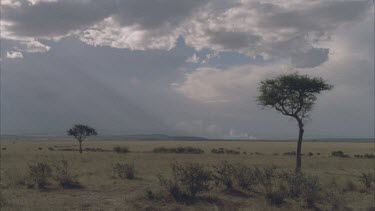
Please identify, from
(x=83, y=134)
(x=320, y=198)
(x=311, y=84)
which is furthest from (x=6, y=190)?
(x=83, y=134)

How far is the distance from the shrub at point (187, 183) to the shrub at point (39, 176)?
6.64m

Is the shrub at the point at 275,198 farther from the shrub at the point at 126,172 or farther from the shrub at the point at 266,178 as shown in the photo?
the shrub at the point at 126,172

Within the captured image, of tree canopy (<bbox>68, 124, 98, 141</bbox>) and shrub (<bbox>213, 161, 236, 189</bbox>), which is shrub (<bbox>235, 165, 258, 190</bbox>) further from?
tree canopy (<bbox>68, 124, 98, 141</bbox>)

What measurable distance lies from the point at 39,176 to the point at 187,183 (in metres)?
8.16

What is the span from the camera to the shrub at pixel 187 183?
2008 centimetres

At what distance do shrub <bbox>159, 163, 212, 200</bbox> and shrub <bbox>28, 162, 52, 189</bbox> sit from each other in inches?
261

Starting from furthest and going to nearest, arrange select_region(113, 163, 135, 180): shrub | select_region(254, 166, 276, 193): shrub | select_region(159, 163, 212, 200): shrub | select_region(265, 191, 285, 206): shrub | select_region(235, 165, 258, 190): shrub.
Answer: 1. select_region(113, 163, 135, 180): shrub
2. select_region(235, 165, 258, 190): shrub
3. select_region(254, 166, 276, 193): shrub
4. select_region(159, 163, 212, 200): shrub
5. select_region(265, 191, 285, 206): shrub

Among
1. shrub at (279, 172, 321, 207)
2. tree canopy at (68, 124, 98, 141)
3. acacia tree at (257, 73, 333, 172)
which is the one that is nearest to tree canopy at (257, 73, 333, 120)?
acacia tree at (257, 73, 333, 172)

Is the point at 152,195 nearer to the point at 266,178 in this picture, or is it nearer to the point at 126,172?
the point at 266,178

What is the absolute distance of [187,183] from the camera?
2047cm

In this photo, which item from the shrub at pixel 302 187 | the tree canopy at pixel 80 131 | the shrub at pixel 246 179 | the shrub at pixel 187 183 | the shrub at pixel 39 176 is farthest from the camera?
the tree canopy at pixel 80 131

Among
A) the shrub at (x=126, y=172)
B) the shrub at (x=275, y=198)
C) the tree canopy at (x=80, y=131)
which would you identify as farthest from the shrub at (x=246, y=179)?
the tree canopy at (x=80, y=131)

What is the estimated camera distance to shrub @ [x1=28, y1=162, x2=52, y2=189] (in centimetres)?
2358

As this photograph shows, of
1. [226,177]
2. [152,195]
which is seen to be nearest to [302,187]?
[226,177]
